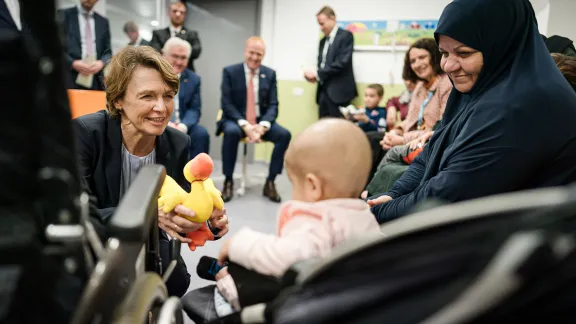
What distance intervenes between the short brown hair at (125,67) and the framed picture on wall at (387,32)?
425cm

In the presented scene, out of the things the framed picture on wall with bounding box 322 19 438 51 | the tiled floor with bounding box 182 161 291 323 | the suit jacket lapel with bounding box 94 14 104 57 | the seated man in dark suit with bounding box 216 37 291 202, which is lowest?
the tiled floor with bounding box 182 161 291 323

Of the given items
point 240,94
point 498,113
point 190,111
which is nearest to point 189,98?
point 190,111

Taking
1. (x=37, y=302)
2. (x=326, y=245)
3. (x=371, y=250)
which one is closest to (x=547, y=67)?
(x=326, y=245)

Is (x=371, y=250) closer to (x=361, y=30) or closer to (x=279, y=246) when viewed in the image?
(x=279, y=246)

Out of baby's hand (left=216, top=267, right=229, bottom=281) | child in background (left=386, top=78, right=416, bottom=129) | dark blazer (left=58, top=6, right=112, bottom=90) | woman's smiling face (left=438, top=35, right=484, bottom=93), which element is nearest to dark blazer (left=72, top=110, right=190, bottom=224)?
baby's hand (left=216, top=267, right=229, bottom=281)

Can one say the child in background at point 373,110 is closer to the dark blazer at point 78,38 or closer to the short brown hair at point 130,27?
the dark blazer at point 78,38

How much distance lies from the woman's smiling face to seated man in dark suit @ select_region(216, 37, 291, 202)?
8.16ft

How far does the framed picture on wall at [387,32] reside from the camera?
201 inches

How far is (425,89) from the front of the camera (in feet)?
9.52

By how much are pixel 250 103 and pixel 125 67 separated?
285 cm

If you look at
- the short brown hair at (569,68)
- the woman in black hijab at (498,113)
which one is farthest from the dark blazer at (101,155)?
the short brown hair at (569,68)

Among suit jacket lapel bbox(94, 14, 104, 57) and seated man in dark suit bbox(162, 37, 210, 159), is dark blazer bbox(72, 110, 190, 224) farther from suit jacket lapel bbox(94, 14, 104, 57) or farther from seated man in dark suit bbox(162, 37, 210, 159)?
suit jacket lapel bbox(94, 14, 104, 57)

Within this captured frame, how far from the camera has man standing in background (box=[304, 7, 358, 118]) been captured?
4898 millimetres

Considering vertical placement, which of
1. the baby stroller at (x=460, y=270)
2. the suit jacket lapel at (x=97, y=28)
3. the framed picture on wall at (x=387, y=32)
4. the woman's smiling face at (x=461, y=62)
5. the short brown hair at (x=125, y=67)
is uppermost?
the framed picture on wall at (x=387, y=32)
